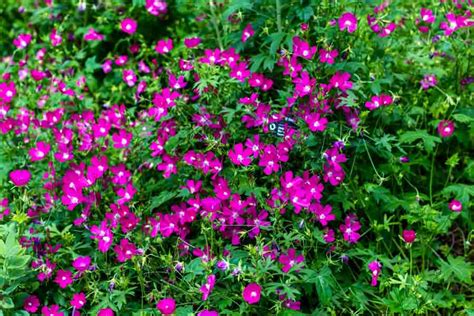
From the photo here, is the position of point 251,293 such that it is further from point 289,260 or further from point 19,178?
point 19,178

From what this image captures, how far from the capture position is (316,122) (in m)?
3.21

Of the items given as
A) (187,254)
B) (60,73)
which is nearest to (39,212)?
(187,254)

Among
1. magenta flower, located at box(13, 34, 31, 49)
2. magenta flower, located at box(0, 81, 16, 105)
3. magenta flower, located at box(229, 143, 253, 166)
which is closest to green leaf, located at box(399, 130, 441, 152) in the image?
magenta flower, located at box(229, 143, 253, 166)

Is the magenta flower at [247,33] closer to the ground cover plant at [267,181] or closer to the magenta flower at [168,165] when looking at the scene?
the ground cover plant at [267,181]

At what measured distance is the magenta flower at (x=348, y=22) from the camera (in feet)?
11.1

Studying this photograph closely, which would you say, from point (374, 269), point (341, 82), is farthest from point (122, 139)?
point (374, 269)

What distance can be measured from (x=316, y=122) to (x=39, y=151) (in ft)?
4.49

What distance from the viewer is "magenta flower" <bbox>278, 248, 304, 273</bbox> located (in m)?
2.92

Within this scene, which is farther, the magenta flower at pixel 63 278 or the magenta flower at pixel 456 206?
the magenta flower at pixel 456 206

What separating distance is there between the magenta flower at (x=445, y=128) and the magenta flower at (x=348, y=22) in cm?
67

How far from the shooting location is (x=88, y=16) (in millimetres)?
4973

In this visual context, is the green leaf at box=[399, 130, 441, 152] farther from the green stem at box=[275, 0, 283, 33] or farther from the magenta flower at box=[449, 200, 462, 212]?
the green stem at box=[275, 0, 283, 33]

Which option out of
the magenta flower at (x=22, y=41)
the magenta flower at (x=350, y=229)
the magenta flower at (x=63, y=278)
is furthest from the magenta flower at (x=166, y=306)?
the magenta flower at (x=22, y=41)

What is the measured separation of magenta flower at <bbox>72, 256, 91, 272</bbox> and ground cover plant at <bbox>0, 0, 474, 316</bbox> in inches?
1.2
